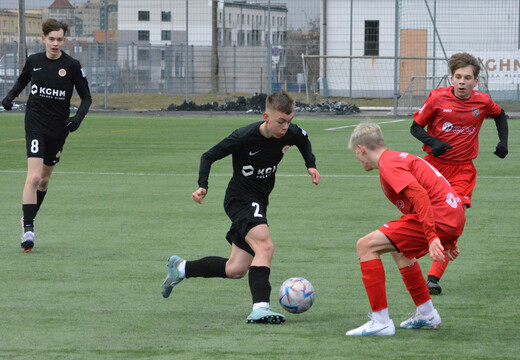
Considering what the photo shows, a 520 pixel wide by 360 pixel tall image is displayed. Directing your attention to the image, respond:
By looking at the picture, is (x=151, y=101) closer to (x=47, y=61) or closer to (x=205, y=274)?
(x=47, y=61)

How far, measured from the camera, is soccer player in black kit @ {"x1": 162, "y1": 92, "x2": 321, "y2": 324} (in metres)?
6.12

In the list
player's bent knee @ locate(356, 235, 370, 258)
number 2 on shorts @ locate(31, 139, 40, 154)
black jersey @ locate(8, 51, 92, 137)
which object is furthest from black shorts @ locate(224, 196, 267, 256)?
black jersey @ locate(8, 51, 92, 137)

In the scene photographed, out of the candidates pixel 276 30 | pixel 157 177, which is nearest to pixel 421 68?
pixel 276 30

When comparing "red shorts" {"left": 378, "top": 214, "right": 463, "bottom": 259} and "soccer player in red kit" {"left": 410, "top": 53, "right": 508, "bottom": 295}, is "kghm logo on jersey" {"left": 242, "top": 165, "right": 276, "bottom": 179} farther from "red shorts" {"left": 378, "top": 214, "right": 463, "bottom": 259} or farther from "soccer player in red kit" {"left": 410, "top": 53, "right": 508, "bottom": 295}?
"soccer player in red kit" {"left": 410, "top": 53, "right": 508, "bottom": 295}

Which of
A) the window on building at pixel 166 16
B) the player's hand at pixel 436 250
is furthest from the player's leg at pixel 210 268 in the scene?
the window on building at pixel 166 16

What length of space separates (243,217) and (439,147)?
5.55 ft

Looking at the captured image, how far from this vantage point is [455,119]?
290 inches

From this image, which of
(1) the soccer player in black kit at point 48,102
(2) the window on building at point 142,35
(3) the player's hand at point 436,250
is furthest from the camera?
(2) the window on building at point 142,35

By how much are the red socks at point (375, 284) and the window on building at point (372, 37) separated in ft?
108

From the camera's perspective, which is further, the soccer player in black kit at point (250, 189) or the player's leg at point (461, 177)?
the player's leg at point (461, 177)

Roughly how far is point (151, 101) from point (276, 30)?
18.1 ft

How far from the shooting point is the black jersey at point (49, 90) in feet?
29.9

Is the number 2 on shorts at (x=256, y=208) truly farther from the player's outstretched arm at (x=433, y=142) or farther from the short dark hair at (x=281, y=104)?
the player's outstretched arm at (x=433, y=142)

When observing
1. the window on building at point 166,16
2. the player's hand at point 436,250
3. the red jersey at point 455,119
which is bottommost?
the player's hand at point 436,250
